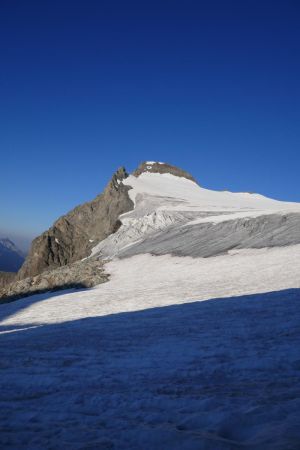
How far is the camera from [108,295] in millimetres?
20016

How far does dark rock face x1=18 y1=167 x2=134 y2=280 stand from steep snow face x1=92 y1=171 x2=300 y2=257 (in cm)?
190

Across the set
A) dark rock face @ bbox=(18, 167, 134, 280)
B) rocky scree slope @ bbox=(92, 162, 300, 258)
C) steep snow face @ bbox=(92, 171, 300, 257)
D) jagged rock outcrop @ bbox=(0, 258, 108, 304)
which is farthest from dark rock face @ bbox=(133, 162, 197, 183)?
jagged rock outcrop @ bbox=(0, 258, 108, 304)

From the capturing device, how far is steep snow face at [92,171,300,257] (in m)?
27.2

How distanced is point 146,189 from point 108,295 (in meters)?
33.5

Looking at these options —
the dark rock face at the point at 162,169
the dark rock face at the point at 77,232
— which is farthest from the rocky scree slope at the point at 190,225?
the dark rock face at the point at 162,169

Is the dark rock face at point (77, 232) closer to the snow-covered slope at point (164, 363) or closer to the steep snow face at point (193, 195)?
the steep snow face at point (193, 195)

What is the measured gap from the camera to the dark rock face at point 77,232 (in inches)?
1756

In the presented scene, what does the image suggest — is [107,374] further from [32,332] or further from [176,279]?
[176,279]

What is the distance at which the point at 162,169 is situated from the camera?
7356 centimetres

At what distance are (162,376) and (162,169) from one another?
6769cm

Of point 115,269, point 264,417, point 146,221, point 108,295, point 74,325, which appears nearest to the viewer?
point 264,417

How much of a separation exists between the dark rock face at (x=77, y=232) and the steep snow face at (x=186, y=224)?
1.90 m

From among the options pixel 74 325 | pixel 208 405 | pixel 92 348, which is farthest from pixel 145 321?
pixel 208 405

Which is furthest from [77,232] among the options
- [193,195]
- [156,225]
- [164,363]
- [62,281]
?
[164,363]
